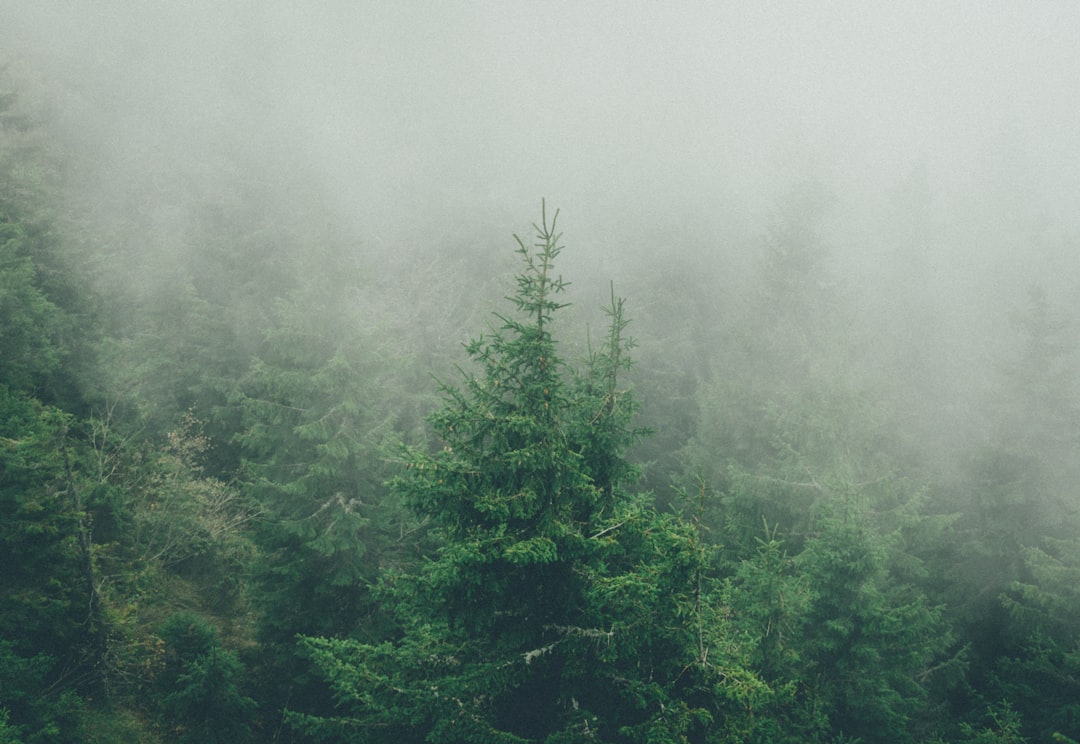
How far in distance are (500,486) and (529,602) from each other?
141 centimetres

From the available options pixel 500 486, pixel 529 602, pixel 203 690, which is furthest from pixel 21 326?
pixel 529 602

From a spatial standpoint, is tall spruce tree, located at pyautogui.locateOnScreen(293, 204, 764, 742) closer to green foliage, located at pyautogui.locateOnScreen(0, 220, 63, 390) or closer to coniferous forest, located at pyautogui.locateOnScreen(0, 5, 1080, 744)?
coniferous forest, located at pyautogui.locateOnScreen(0, 5, 1080, 744)

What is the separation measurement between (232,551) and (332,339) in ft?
31.7

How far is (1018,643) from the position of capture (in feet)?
49.3

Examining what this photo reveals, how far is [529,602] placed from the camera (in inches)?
254

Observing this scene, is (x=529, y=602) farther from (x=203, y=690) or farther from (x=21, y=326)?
(x=21, y=326)

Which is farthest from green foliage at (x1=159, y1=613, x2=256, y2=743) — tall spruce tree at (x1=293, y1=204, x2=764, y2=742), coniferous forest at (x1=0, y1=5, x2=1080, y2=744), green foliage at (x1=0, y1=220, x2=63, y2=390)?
green foliage at (x1=0, y1=220, x2=63, y2=390)

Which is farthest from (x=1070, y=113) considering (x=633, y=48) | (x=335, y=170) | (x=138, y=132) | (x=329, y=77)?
(x=138, y=132)

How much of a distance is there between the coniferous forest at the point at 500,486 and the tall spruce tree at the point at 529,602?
42 millimetres

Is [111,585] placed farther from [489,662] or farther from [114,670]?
[489,662]

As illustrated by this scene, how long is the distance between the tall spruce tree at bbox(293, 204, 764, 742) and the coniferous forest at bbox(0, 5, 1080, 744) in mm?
42

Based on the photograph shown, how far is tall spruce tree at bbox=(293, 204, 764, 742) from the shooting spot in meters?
5.79

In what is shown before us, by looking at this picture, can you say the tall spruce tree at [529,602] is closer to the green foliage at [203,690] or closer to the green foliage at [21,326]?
the green foliage at [203,690]

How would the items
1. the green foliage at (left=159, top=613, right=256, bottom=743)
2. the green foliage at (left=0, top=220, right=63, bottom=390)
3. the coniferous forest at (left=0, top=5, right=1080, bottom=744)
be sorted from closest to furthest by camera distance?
the coniferous forest at (left=0, top=5, right=1080, bottom=744)
the green foliage at (left=159, top=613, right=256, bottom=743)
the green foliage at (left=0, top=220, right=63, bottom=390)
